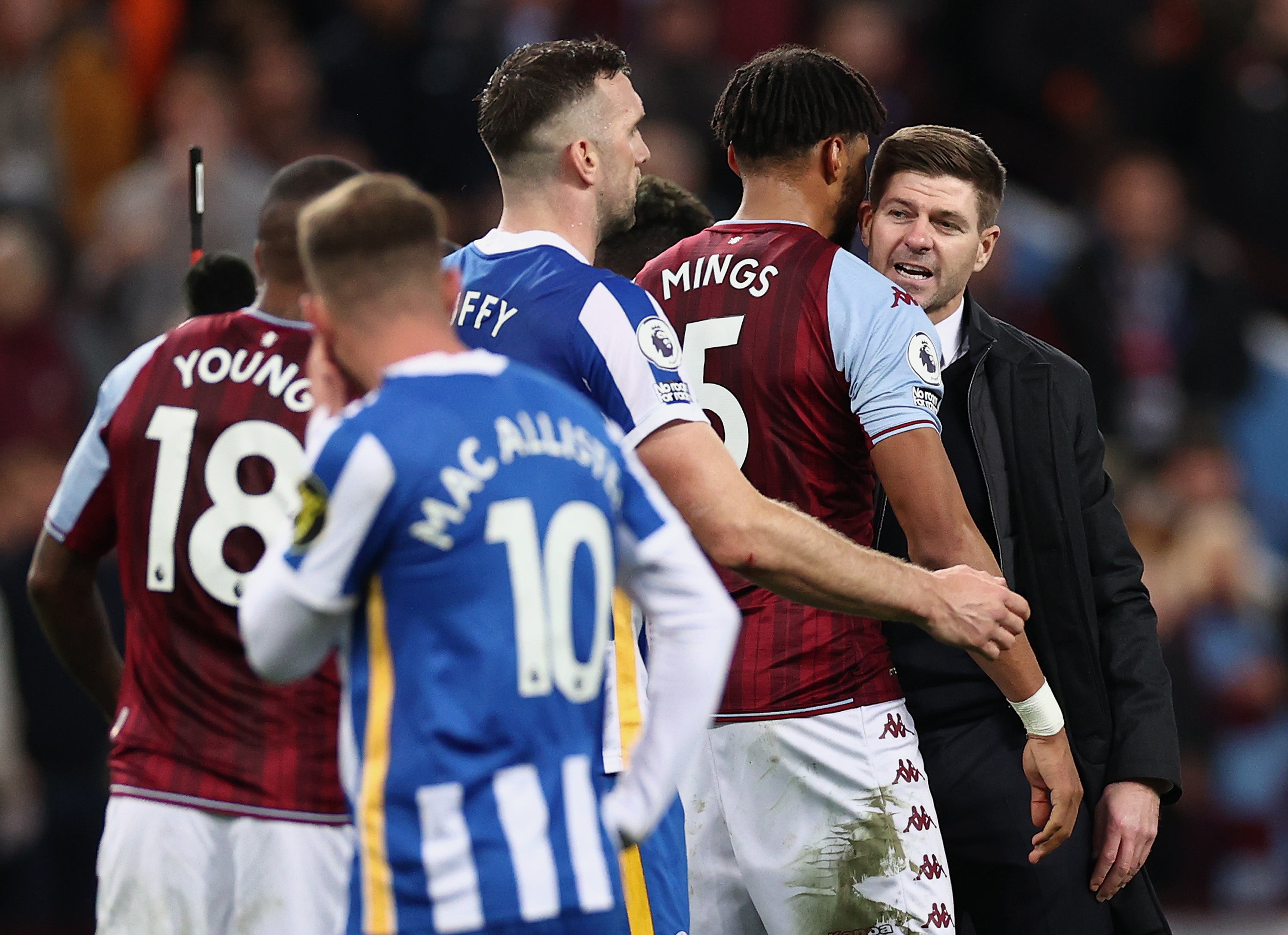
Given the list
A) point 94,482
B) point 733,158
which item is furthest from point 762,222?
point 94,482

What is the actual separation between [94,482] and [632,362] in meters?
1.28

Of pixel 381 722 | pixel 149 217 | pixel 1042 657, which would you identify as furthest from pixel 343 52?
pixel 381 722

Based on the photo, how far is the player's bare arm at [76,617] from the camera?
396 cm

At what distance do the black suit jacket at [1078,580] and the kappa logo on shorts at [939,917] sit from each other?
21.1 inches

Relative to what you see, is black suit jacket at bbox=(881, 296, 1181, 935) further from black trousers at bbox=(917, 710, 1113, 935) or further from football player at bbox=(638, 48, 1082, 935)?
football player at bbox=(638, 48, 1082, 935)

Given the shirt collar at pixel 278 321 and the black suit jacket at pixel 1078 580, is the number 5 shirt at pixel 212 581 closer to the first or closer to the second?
the shirt collar at pixel 278 321

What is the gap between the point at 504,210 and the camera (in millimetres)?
3871

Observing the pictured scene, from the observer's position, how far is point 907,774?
3.97 meters

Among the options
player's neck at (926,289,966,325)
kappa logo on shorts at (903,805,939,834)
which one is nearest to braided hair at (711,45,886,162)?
player's neck at (926,289,966,325)

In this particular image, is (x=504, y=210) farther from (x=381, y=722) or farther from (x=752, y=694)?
(x=381, y=722)

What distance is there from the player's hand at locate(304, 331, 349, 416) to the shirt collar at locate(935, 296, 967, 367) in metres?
2.06

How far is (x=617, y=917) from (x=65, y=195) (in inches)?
358

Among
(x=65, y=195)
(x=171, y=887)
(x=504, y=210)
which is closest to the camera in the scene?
(x=171, y=887)

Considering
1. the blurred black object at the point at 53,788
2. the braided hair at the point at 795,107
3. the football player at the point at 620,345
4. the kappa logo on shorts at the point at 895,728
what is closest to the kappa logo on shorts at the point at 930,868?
the kappa logo on shorts at the point at 895,728
